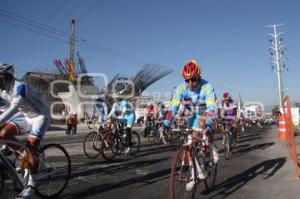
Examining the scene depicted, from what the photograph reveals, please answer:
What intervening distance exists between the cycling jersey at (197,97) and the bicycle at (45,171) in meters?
2.16

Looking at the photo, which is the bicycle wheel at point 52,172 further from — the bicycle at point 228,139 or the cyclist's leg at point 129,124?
the bicycle at point 228,139

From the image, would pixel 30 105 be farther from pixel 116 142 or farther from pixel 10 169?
pixel 116 142

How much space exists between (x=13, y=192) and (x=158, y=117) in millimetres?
13279

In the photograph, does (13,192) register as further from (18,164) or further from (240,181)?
(240,181)

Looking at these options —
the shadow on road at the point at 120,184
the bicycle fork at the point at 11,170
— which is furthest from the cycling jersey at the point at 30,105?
the shadow on road at the point at 120,184

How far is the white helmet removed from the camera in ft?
16.6

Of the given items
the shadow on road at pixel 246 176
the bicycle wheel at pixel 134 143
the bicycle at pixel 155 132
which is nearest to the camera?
the shadow on road at pixel 246 176

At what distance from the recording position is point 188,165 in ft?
18.1

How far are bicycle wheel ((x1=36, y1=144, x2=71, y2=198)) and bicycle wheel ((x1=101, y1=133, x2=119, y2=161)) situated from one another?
155 inches

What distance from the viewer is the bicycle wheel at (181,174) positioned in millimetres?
5160

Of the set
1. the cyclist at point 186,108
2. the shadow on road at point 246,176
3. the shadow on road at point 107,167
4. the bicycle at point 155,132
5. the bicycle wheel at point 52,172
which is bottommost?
the shadow on road at point 246,176

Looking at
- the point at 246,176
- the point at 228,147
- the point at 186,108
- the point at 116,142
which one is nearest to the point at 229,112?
the point at 228,147

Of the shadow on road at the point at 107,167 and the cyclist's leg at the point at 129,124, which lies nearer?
the shadow on road at the point at 107,167

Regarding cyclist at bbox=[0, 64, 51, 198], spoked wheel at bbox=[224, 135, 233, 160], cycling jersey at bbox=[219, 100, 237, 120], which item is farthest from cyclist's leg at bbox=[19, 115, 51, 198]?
cycling jersey at bbox=[219, 100, 237, 120]
